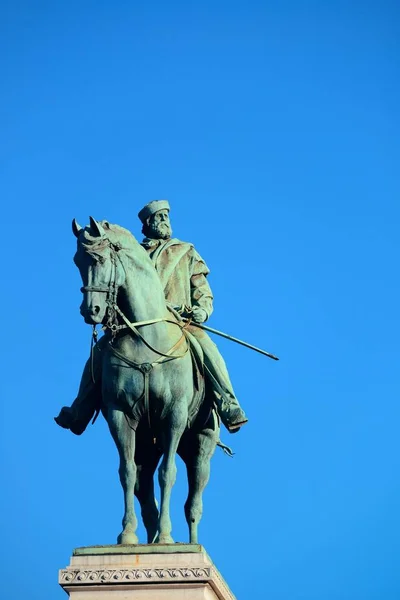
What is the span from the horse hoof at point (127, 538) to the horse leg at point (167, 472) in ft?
1.04

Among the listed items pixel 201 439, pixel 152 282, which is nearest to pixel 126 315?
pixel 152 282

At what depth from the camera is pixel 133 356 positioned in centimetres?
2612

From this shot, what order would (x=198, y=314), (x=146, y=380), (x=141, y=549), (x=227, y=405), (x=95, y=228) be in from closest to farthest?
1. (x=141, y=549)
2. (x=95, y=228)
3. (x=146, y=380)
4. (x=227, y=405)
5. (x=198, y=314)

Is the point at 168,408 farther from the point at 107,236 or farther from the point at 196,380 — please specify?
the point at 107,236

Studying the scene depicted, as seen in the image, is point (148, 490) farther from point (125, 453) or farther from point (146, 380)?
point (146, 380)

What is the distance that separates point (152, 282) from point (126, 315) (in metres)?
0.64

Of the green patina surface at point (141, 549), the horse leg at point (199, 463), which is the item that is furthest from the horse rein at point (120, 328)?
the green patina surface at point (141, 549)

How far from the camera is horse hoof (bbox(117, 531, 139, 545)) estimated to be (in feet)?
84.3

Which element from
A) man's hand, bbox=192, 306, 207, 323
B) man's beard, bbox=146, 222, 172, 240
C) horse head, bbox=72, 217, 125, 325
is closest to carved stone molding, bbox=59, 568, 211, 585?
horse head, bbox=72, 217, 125, 325

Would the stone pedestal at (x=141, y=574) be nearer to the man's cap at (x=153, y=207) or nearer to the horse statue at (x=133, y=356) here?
the horse statue at (x=133, y=356)

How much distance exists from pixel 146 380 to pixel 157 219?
2988 mm

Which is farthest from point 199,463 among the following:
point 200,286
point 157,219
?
point 157,219

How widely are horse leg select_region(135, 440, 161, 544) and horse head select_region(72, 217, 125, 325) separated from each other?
2442 mm

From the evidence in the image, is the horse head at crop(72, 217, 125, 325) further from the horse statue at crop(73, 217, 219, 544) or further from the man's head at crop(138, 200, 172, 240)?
the man's head at crop(138, 200, 172, 240)
